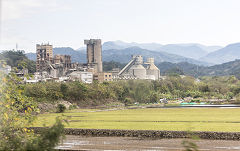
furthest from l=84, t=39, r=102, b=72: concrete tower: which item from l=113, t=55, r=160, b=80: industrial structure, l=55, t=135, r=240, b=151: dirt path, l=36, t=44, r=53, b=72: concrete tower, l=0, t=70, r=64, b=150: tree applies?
l=0, t=70, r=64, b=150: tree

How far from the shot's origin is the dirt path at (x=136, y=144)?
2514 centimetres

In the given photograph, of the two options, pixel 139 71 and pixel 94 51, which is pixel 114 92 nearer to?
pixel 139 71

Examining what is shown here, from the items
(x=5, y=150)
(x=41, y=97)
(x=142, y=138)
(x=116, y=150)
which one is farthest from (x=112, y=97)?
(x=5, y=150)

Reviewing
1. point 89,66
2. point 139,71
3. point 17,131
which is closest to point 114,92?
point 139,71

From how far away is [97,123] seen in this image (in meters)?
37.4

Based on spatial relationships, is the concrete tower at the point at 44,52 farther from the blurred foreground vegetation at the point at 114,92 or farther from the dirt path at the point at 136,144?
the dirt path at the point at 136,144

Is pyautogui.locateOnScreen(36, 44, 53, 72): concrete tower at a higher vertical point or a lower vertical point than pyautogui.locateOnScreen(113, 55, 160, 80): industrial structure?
higher

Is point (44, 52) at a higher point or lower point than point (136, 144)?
higher

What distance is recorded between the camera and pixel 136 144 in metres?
27.0

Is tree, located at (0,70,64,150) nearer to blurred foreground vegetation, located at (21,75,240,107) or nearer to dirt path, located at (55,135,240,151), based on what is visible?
dirt path, located at (55,135,240,151)

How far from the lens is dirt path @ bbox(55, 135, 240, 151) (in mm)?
25141

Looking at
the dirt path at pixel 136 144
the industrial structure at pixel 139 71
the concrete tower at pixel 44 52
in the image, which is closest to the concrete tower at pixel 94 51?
the industrial structure at pixel 139 71

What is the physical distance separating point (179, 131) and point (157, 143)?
3.17 meters

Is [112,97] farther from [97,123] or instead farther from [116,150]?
[116,150]
